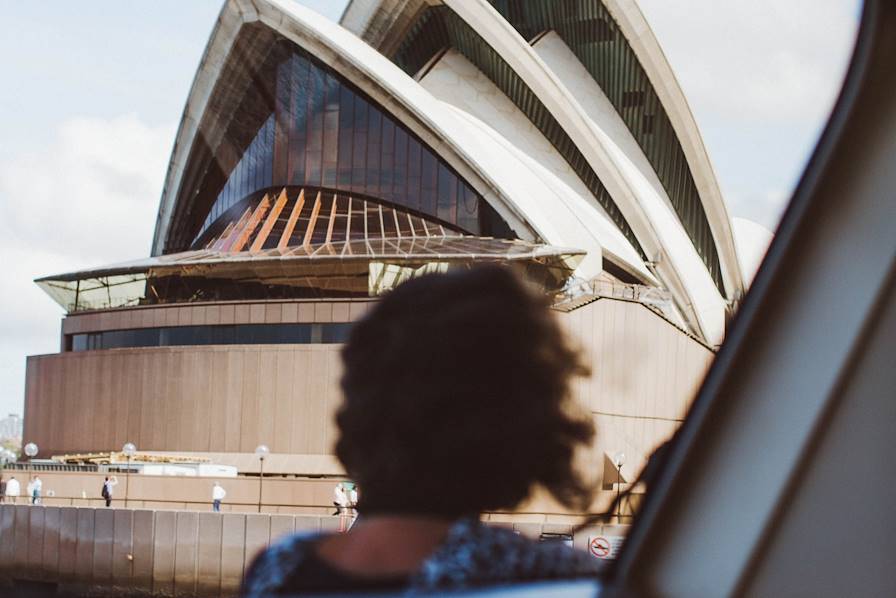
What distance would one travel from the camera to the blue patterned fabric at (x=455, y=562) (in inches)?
42.9

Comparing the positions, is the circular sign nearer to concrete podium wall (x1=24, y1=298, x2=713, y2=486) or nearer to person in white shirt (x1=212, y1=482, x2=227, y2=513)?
person in white shirt (x1=212, y1=482, x2=227, y2=513)

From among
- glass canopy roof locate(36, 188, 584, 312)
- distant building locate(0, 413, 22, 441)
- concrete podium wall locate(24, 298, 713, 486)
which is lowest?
concrete podium wall locate(24, 298, 713, 486)

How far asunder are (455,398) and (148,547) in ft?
41.6

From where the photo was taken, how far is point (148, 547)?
42.5ft

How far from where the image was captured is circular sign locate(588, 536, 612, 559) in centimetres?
161

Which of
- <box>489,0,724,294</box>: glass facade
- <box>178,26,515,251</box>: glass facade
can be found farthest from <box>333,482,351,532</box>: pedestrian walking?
<box>489,0,724,294</box>: glass facade

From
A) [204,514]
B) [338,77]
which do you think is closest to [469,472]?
[204,514]

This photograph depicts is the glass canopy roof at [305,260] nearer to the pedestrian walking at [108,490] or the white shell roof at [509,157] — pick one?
the white shell roof at [509,157]

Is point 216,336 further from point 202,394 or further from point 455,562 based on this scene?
point 455,562

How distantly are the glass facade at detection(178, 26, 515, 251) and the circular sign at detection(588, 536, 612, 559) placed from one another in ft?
66.0

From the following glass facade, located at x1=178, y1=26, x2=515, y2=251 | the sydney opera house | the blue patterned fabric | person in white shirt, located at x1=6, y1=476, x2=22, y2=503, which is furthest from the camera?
glass facade, located at x1=178, y1=26, x2=515, y2=251

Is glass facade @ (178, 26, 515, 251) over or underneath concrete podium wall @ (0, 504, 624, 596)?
over

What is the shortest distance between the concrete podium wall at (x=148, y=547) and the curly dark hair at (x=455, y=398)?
1138 cm

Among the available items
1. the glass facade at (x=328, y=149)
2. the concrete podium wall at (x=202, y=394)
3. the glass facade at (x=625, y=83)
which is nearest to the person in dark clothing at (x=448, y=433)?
the concrete podium wall at (x=202, y=394)
